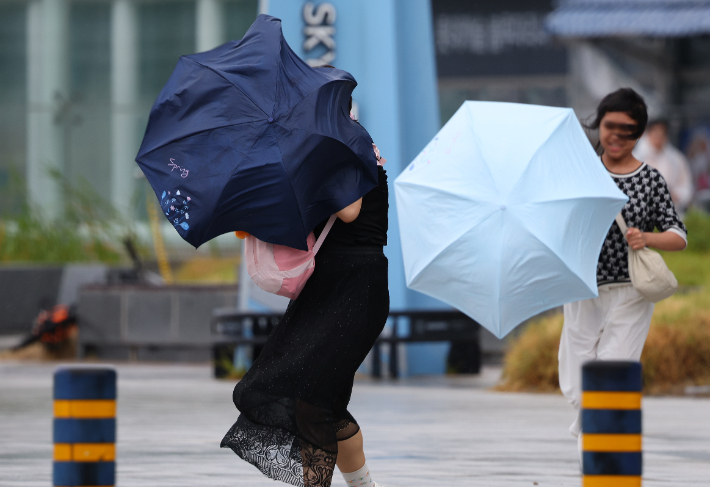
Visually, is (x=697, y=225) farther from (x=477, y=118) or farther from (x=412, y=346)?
(x=477, y=118)

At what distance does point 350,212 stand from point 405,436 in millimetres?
3637

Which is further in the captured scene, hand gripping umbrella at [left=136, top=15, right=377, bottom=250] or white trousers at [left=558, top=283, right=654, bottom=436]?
white trousers at [left=558, top=283, right=654, bottom=436]

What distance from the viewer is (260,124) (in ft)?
15.9

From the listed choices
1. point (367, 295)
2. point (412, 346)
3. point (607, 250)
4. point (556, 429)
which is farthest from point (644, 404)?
point (367, 295)

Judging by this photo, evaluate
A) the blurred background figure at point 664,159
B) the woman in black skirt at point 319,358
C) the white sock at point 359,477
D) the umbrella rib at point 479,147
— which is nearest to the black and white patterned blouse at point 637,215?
the umbrella rib at point 479,147

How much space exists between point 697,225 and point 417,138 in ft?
14.1

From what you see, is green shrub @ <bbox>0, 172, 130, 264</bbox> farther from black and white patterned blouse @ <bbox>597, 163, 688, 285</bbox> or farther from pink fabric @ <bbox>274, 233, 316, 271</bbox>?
pink fabric @ <bbox>274, 233, 316, 271</bbox>

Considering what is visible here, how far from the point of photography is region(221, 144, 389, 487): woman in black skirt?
493 centimetres

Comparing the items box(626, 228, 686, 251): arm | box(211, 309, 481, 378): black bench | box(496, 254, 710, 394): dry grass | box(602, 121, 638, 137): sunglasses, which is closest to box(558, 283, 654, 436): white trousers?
box(626, 228, 686, 251): arm

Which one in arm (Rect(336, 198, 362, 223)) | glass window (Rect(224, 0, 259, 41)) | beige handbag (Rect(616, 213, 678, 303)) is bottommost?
beige handbag (Rect(616, 213, 678, 303))

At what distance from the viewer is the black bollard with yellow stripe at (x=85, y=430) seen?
396 centimetres

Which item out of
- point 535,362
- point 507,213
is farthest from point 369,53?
point 507,213

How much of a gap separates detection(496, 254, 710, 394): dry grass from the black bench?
3.03 ft

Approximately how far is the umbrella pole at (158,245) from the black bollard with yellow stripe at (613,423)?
15.2 metres
